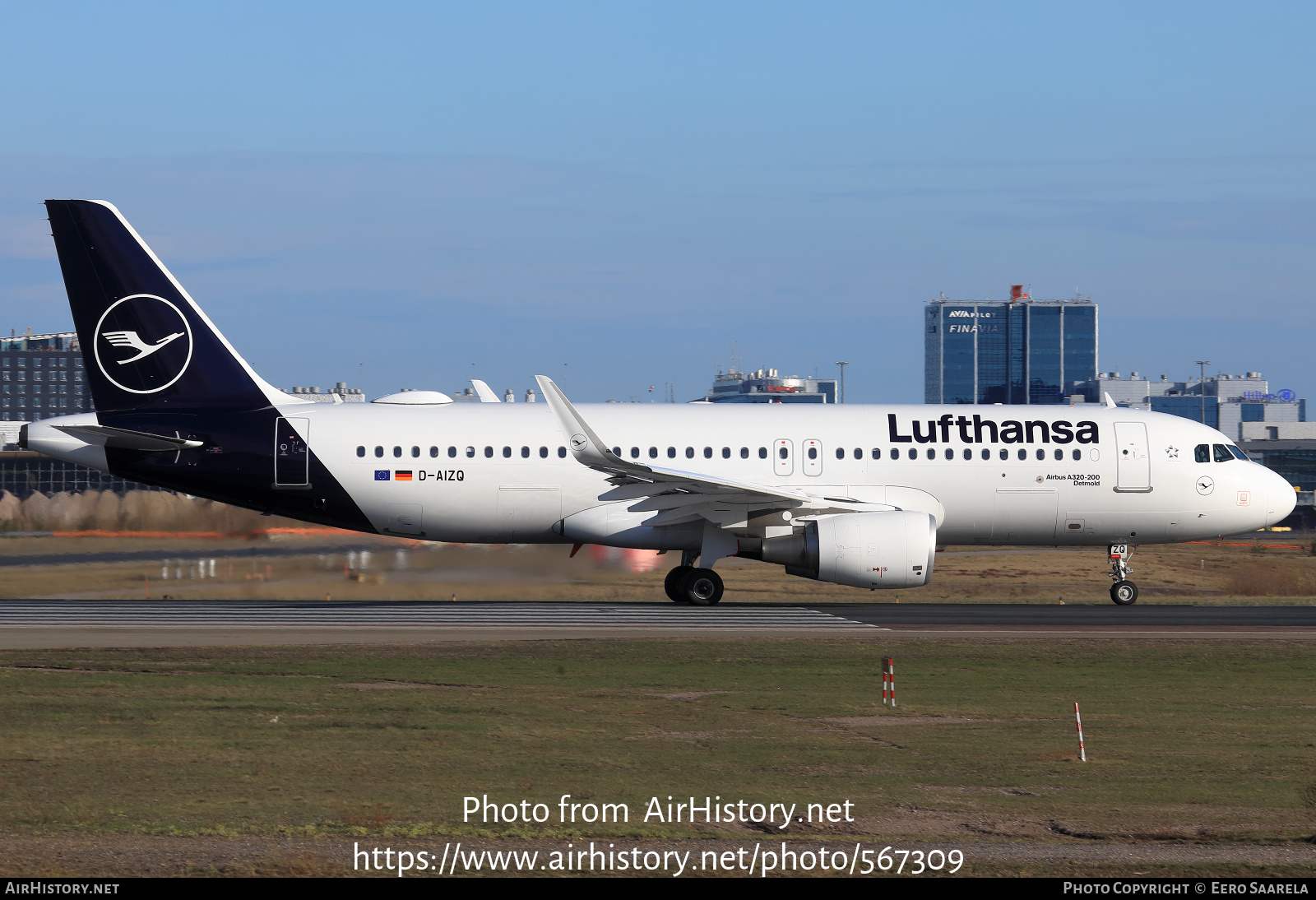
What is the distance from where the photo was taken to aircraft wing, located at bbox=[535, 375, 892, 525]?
92.4 feet

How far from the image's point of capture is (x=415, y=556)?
33.9 metres

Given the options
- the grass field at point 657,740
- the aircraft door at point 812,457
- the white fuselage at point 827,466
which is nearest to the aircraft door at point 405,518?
the white fuselage at point 827,466

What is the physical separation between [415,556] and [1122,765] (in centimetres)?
2305

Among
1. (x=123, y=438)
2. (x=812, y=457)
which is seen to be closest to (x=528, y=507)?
(x=812, y=457)

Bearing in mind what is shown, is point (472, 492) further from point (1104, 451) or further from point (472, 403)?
point (1104, 451)

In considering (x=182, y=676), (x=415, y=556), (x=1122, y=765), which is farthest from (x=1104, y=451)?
(x=182, y=676)

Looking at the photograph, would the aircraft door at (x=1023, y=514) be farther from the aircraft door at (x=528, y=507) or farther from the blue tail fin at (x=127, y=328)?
the blue tail fin at (x=127, y=328)

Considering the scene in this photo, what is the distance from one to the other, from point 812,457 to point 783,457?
645 mm

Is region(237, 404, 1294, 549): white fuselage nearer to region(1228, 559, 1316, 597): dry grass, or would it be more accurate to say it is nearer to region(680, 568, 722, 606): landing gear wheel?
region(680, 568, 722, 606): landing gear wheel

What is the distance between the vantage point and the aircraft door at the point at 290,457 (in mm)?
29828

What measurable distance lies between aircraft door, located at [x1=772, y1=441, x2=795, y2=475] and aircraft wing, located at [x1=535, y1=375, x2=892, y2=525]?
1.67 ft

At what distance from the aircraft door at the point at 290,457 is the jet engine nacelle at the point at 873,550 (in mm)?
11032

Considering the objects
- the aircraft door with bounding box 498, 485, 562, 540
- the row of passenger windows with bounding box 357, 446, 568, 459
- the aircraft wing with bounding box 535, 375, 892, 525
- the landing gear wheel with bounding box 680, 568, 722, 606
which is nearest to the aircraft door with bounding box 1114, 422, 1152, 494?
the aircraft wing with bounding box 535, 375, 892, 525

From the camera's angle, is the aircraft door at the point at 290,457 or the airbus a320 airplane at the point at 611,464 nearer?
the airbus a320 airplane at the point at 611,464
